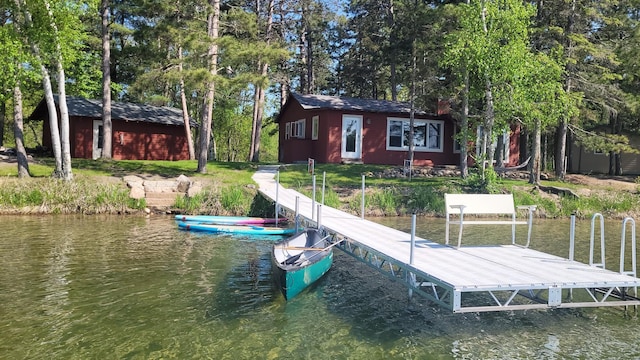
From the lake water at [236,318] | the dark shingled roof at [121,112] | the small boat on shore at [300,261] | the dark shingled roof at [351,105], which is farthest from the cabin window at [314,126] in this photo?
the small boat on shore at [300,261]

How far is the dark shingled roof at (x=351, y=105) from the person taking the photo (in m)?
25.4

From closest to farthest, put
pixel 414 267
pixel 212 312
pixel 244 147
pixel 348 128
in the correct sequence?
pixel 414 267 < pixel 212 312 < pixel 348 128 < pixel 244 147

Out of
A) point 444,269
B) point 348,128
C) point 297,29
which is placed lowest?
point 444,269

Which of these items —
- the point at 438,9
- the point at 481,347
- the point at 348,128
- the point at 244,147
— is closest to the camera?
the point at 481,347

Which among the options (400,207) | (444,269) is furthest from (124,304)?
(400,207)

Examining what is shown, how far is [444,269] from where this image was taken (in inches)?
272

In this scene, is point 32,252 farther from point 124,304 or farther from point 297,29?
point 297,29

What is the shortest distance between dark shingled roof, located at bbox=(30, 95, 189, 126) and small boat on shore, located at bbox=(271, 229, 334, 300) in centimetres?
2038

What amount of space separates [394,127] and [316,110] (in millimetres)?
4261

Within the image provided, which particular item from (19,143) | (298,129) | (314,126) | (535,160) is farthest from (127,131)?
(535,160)

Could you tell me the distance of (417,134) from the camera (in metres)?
27.0

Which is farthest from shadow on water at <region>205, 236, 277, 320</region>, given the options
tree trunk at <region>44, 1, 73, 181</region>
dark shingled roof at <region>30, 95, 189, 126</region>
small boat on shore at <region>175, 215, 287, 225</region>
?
dark shingled roof at <region>30, 95, 189, 126</region>

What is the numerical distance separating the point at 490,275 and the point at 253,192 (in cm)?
1270

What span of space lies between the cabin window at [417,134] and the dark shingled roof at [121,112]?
12801 millimetres
